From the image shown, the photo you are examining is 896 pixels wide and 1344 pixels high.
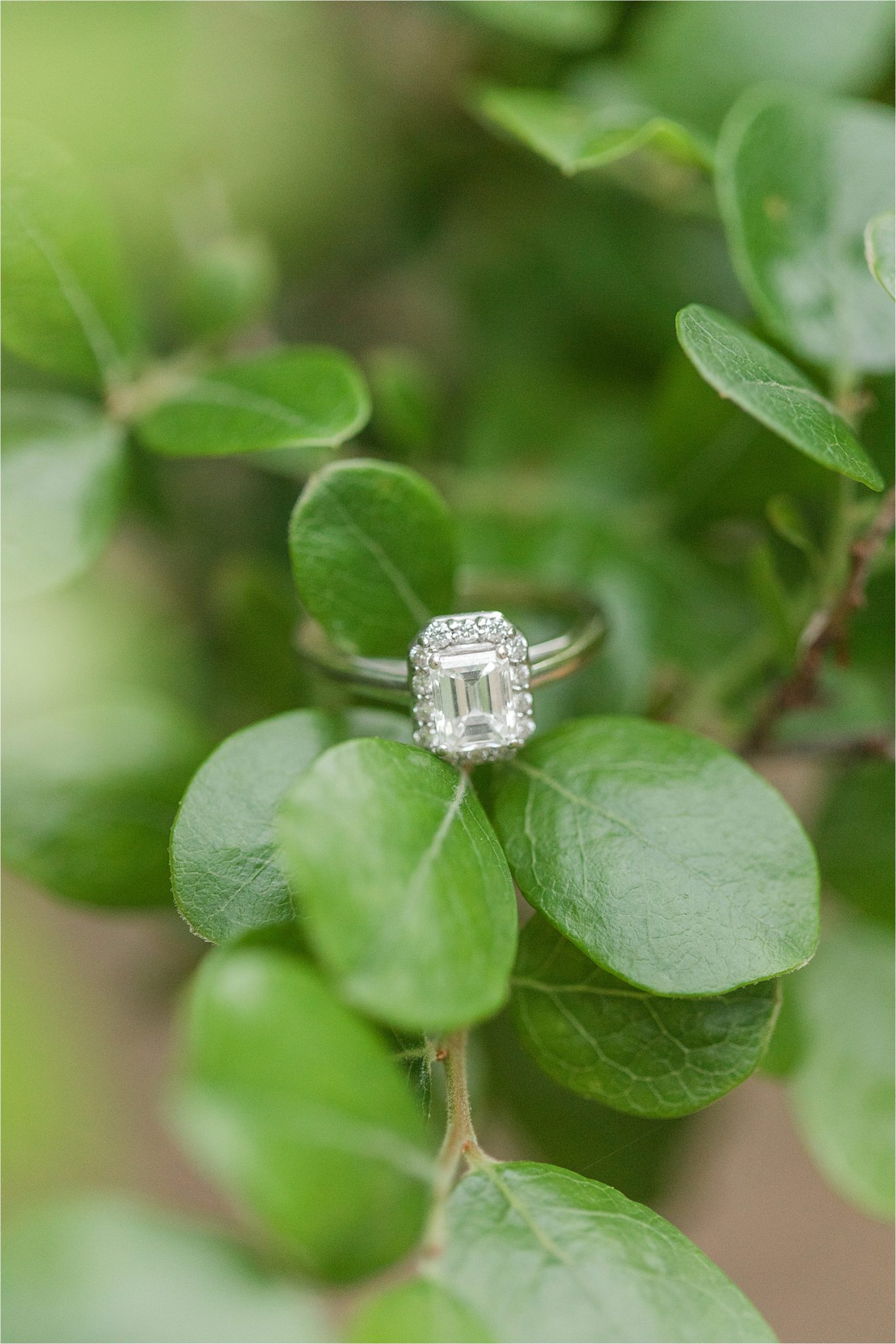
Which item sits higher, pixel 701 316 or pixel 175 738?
pixel 701 316

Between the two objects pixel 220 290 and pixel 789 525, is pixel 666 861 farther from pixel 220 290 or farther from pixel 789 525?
pixel 220 290

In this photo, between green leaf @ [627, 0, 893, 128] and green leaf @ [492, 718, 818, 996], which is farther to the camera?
green leaf @ [627, 0, 893, 128]

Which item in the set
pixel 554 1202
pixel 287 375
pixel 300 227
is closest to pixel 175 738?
pixel 287 375

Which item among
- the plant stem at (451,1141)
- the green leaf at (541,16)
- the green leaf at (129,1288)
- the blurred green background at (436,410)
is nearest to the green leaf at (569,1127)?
the blurred green background at (436,410)

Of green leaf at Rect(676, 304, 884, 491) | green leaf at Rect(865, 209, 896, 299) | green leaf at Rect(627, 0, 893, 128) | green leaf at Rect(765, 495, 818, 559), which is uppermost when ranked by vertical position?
green leaf at Rect(627, 0, 893, 128)

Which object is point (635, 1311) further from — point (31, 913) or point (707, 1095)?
point (31, 913)

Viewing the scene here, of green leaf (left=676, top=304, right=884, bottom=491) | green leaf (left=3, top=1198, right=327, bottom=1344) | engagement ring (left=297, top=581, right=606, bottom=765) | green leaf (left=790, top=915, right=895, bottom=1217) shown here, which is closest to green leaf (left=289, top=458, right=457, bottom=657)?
engagement ring (left=297, top=581, right=606, bottom=765)

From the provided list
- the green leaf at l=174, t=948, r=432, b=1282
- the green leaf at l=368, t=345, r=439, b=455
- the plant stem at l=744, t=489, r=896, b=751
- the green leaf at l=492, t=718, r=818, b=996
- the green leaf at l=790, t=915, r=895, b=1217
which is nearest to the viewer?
the green leaf at l=174, t=948, r=432, b=1282

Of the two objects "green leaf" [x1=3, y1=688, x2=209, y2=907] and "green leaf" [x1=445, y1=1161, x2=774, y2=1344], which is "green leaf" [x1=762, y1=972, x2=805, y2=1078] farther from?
"green leaf" [x1=3, y1=688, x2=209, y2=907]
